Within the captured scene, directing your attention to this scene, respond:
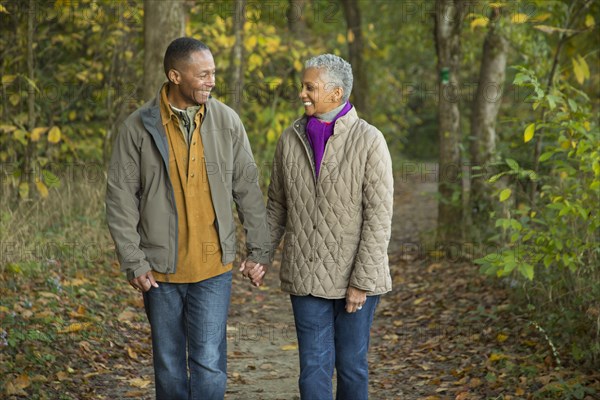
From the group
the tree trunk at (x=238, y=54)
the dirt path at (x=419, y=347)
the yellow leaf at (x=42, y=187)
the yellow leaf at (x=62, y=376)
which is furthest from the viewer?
the tree trunk at (x=238, y=54)

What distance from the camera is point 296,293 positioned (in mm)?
4391

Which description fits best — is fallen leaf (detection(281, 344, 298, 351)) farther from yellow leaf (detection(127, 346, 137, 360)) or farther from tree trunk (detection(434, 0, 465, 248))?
tree trunk (detection(434, 0, 465, 248))

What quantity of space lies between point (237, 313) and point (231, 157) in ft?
14.0

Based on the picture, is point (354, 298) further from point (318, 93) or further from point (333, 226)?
point (318, 93)

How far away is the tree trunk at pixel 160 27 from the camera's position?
8539mm

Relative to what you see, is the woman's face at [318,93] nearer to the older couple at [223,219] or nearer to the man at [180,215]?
the older couple at [223,219]

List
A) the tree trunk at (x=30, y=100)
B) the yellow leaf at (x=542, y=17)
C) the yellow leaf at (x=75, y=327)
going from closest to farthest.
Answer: the yellow leaf at (x=75, y=327) < the yellow leaf at (x=542, y=17) < the tree trunk at (x=30, y=100)

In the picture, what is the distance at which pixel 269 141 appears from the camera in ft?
38.3

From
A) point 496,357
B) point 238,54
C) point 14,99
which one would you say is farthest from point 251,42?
point 496,357

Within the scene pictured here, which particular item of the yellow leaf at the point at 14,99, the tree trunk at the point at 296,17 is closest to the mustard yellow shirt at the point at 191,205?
the yellow leaf at the point at 14,99

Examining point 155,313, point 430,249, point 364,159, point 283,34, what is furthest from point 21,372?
point 283,34

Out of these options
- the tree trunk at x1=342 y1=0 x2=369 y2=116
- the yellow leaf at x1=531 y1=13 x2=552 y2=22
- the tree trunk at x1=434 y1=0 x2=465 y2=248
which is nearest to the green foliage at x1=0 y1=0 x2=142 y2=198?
the tree trunk at x1=434 y1=0 x2=465 y2=248

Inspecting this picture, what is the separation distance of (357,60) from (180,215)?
16240mm

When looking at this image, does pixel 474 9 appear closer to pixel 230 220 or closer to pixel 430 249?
pixel 430 249
